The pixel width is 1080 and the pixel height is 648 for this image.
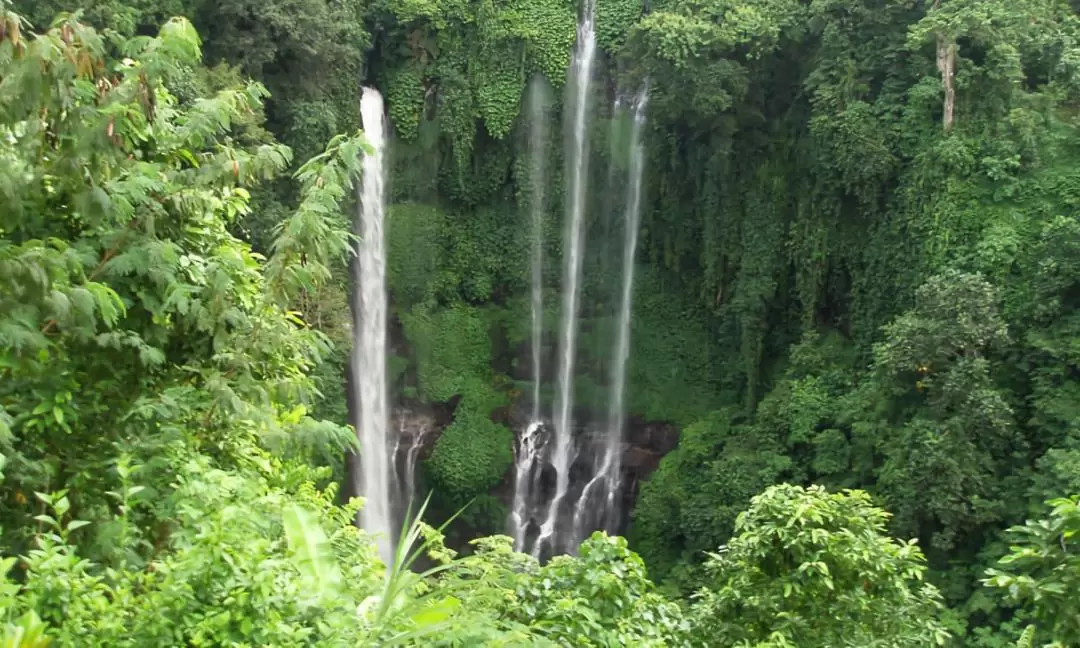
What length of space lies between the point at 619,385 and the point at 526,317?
2.55 metres

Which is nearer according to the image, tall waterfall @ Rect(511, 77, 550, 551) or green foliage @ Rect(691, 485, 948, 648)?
green foliage @ Rect(691, 485, 948, 648)

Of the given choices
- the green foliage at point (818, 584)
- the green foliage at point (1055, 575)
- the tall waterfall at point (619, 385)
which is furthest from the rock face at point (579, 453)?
the green foliage at point (1055, 575)

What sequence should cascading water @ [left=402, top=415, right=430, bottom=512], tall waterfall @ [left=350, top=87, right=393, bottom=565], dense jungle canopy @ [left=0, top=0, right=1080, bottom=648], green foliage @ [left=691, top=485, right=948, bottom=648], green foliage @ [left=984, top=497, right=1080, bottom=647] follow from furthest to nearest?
cascading water @ [left=402, top=415, right=430, bottom=512], tall waterfall @ [left=350, top=87, right=393, bottom=565], green foliage @ [left=691, top=485, right=948, bottom=648], green foliage @ [left=984, top=497, right=1080, bottom=647], dense jungle canopy @ [left=0, top=0, right=1080, bottom=648]

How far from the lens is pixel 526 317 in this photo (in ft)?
67.5

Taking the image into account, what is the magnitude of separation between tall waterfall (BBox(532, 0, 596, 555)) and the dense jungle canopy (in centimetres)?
32

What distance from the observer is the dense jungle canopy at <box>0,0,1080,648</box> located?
12.7 feet

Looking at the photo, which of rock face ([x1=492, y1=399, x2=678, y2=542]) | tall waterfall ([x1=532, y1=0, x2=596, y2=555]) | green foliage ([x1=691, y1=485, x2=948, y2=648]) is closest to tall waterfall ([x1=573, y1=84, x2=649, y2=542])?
rock face ([x1=492, y1=399, x2=678, y2=542])

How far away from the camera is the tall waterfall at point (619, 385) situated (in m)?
19.0

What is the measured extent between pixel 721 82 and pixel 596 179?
4135mm

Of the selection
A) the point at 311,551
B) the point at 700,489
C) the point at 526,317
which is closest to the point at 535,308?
the point at 526,317

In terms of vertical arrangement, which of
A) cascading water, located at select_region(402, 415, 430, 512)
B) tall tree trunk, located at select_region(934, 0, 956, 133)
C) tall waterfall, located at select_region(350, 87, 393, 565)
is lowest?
cascading water, located at select_region(402, 415, 430, 512)

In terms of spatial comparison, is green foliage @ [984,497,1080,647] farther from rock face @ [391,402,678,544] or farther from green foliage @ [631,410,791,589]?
rock face @ [391,402,678,544]

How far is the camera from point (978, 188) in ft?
48.1

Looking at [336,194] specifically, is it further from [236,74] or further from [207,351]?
[236,74]
